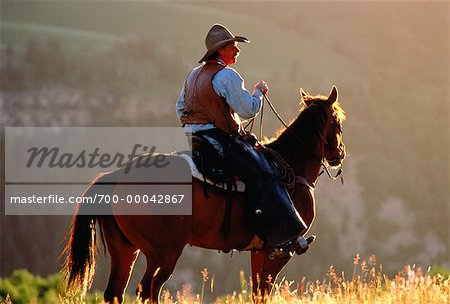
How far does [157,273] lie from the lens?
9453 millimetres

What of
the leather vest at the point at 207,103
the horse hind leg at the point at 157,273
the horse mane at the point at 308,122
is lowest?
the horse hind leg at the point at 157,273

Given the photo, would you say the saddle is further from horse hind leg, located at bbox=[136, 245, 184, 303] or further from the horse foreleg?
the horse foreleg

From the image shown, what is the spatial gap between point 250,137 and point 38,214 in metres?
38.1

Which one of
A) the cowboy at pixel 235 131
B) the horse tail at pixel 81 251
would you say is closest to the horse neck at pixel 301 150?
the cowboy at pixel 235 131

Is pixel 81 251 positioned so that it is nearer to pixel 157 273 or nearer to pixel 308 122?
pixel 157 273

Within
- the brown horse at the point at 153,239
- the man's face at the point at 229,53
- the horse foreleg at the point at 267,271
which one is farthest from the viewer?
the horse foreleg at the point at 267,271

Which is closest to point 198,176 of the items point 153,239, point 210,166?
point 210,166

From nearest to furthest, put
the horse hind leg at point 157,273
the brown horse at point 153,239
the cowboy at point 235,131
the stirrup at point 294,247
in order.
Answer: the horse hind leg at point 157,273 < the brown horse at point 153,239 < the cowboy at point 235,131 < the stirrup at point 294,247

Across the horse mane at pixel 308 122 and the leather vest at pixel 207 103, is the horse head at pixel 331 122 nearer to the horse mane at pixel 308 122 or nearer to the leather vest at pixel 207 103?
the horse mane at pixel 308 122

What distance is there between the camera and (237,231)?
1016cm

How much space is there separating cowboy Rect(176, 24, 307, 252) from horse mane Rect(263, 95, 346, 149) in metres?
1.10

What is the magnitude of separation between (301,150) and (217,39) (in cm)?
190

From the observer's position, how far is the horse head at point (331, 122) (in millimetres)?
11531

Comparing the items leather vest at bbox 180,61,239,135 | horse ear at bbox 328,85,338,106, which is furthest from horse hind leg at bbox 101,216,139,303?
horse ear at bbox 328,85,338,106
